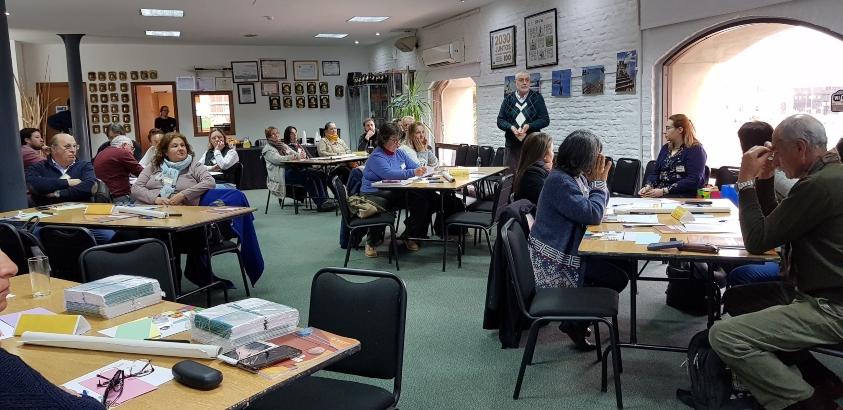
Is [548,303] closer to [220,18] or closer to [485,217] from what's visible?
[485,217]

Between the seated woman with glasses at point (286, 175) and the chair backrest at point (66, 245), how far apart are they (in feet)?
17.0

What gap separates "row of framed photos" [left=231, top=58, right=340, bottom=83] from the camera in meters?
14.8

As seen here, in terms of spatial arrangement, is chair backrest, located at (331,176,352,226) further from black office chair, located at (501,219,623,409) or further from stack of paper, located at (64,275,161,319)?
stack of paper, located at (64,275,161,319)

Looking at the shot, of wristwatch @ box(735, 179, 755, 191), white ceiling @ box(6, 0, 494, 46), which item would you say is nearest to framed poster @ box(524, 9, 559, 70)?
white ceiling @ box(6, 0, 494, 46)

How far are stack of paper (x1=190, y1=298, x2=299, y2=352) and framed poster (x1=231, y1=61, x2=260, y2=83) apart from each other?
13463 mm

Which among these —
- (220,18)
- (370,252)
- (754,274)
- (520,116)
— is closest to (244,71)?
(220,18)

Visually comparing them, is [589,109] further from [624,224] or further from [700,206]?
[624,224]

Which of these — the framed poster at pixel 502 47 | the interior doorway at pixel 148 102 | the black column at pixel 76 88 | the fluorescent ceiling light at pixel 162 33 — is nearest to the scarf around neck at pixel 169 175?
the framed poster at pixel 502 47

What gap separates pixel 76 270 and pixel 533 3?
678 centimetres

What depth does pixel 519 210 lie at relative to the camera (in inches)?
152

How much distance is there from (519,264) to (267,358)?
1.62 metres

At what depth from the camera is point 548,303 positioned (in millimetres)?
3168

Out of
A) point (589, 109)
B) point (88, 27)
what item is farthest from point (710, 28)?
point (88, 27)

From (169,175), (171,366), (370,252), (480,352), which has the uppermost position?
(169,175)
